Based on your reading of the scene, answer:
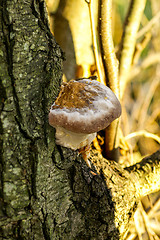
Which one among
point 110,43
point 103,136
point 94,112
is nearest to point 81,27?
point 110,43

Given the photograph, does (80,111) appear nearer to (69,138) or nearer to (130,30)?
(69,138)

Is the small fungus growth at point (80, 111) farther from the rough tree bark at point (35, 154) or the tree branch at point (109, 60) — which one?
the tree branch at point (109, 60)

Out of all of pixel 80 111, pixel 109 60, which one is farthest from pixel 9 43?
pixel 109 60

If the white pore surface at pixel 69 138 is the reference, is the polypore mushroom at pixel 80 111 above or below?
above

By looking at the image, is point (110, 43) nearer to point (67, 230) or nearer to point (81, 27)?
point (81, 27)

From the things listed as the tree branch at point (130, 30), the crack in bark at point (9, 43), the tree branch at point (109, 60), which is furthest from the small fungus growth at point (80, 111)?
the tree branch at point (130, 30)

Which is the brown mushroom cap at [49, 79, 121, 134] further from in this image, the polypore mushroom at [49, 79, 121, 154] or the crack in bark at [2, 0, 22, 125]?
the crack in bark at [2, 0, 22, 125]
